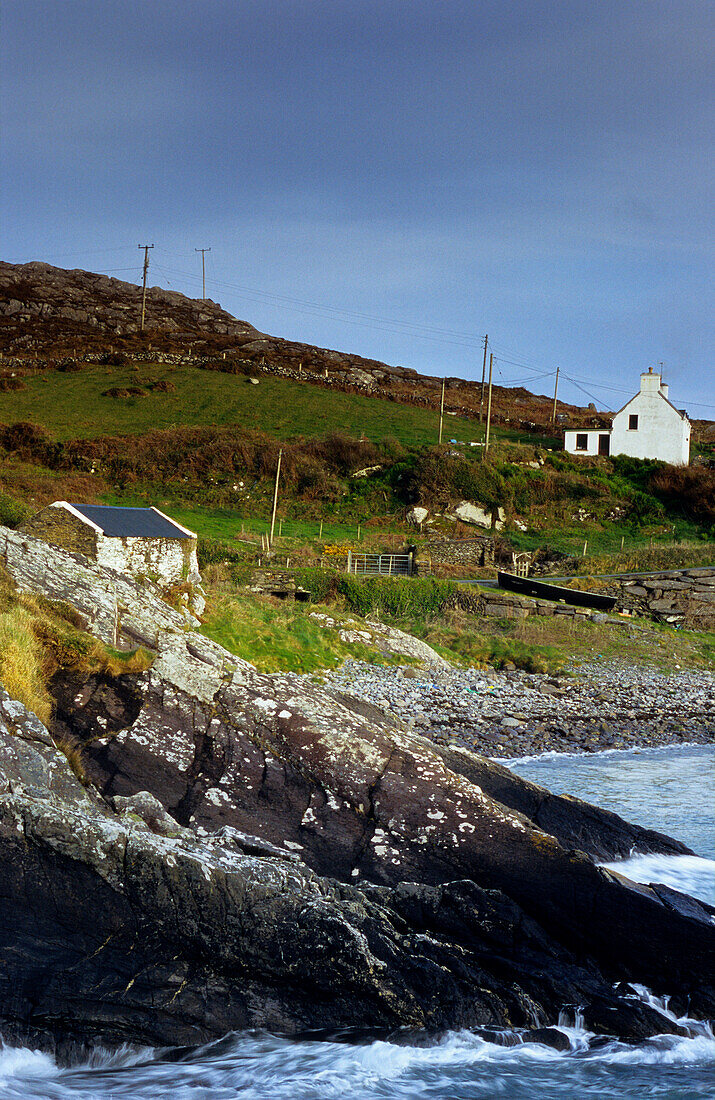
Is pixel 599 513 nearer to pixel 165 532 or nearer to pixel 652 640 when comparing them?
pixel 652 640

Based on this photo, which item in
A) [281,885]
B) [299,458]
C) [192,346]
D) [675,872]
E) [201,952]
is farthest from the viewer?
[192,346]

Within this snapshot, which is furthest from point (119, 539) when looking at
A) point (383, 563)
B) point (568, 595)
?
point (568, 595)

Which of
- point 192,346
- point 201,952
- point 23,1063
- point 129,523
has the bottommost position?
point 23,1063

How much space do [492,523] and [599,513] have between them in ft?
24.8

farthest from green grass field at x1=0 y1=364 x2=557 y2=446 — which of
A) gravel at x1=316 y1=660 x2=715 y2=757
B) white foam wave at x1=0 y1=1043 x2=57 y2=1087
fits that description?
white foam wave at x1=0 y1=1043 x2=57 y2=1087

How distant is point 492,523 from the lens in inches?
1866

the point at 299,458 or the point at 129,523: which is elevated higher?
the point at 299,458

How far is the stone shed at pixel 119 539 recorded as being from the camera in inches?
746

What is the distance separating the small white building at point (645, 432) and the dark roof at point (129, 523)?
46.3 meters

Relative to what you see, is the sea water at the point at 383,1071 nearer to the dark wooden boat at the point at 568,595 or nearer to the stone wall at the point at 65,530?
the stone wall at the point at 65,530

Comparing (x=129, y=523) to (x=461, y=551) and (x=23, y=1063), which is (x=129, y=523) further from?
(x=461, y=551)

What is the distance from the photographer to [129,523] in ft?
66.4

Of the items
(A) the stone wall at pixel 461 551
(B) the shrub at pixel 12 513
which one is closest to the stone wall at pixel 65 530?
(B) the shrub at pixel 12 513

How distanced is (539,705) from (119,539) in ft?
36.2
